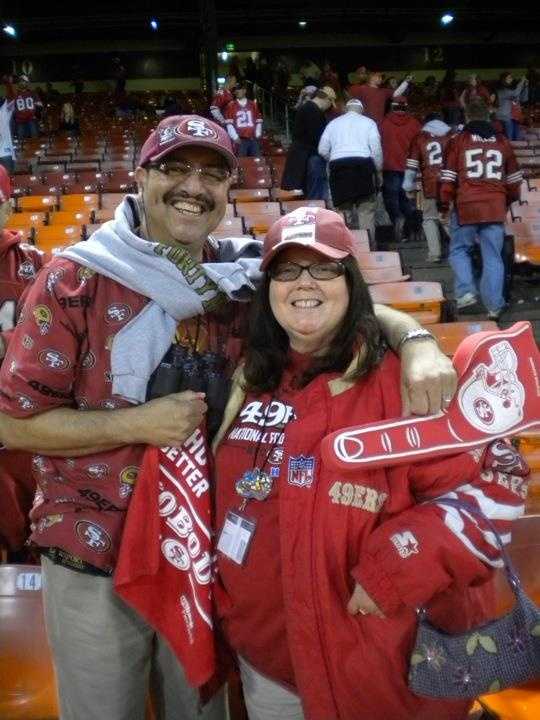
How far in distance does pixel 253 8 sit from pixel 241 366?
19.2 metres

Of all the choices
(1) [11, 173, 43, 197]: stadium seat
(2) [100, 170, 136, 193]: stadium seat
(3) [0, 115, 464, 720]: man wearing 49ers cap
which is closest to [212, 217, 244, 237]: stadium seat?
(2) [100, 170, 136, 193]: stadium seat

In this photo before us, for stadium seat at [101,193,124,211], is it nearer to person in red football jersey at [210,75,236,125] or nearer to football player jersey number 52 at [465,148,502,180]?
person in red football jersey at [210,75,236,125]

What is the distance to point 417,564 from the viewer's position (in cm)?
129

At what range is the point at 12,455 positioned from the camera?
2.51 metres

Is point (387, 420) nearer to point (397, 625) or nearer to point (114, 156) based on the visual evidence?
point (397, 625)

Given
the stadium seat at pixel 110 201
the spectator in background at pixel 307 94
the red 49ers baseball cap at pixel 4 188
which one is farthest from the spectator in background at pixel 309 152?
the red 49ers baseball cap at pixel 4 188

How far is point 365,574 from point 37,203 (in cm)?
767

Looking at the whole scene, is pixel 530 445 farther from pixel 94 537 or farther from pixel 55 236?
pixel 55 236

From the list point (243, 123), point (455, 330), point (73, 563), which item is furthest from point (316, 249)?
point (243, 123)

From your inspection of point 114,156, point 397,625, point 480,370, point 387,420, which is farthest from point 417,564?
point 114,156

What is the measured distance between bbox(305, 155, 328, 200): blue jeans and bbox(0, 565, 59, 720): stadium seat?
624 centimetres

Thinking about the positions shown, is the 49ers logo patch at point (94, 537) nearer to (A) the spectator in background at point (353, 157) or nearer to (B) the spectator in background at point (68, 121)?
(A) the spectator in background at point (353, 157)

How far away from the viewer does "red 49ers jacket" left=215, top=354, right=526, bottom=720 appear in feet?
4.37

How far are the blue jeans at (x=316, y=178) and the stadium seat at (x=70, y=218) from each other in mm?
2282
